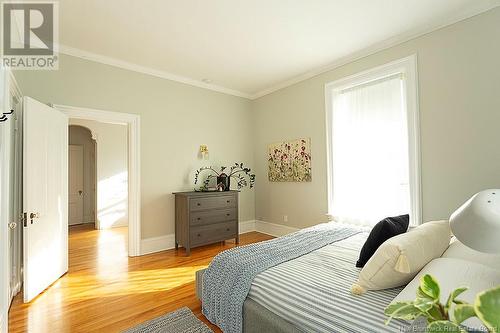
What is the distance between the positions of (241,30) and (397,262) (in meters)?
2.69

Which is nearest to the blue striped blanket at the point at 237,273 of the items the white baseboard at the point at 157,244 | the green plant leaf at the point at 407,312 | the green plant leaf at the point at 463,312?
the green plant leaf at the point at 407,312

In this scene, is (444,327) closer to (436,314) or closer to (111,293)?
(436,314)

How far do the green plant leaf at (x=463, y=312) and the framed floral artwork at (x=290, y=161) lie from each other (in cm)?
355

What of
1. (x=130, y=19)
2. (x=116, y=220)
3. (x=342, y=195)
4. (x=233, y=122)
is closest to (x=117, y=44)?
(x=130, y=19)

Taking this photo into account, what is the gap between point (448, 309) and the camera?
0.59 m

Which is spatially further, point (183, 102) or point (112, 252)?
point (183, 102)

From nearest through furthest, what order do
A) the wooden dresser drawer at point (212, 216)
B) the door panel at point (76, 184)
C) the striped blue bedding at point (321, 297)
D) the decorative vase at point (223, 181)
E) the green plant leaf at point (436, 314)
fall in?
the green plant leaf at point (436, 314), the striped blue bedding at point (321, 297), the wooden dresser drawer at point (212, 216), the decorative vase at point (223, 181), the door panel at point (76, 184)

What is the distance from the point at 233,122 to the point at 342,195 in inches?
97.0

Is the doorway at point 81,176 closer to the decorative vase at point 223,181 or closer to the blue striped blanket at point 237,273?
the decorative vase at point 223,181

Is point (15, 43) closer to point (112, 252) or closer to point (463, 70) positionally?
point (112, 252)

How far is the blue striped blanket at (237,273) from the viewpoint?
1.66 metres

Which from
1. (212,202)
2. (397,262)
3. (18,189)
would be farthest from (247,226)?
(397,262)

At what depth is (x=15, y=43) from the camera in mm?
2598

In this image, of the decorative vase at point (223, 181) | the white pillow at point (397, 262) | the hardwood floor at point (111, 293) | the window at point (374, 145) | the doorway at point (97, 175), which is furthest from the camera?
the doorway at point (97, 175)
